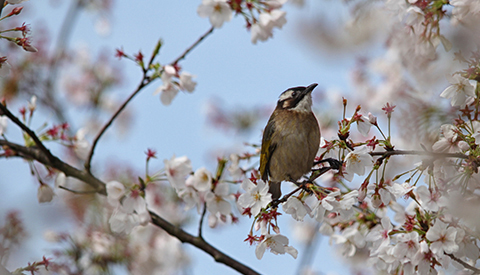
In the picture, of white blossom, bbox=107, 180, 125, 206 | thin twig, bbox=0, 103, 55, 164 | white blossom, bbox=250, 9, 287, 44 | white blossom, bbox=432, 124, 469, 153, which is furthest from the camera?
white blossom, bbox=250, 9, 287, 44

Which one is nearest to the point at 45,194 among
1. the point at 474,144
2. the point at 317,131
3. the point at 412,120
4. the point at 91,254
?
the point at 91,254

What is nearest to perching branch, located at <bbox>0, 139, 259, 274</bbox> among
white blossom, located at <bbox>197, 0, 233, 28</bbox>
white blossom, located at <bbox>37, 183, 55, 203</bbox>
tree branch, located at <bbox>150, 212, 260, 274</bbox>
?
tree branch, located at <bbox>150, 212, 260, 274</bbox>

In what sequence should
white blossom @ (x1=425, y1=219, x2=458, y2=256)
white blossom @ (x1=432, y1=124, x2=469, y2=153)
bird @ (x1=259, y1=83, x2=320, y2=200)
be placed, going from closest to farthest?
white blossom @ (x1=425, y1=219, x2=458, y2=256) < white blossom @ (x1=432, y1=124, x2=469, y2=153) < bird @ (x1=259, y1=83, x2=320, y2=200)

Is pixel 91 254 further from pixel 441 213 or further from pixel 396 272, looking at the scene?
pixel 441 213

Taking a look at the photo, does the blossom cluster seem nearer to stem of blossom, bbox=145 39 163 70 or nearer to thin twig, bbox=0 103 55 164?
stem of blossom, bbox=145 39 163 70

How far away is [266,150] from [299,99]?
2.13 ft

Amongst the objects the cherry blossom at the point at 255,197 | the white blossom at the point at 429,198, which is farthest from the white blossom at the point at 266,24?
the white blossom at the point at 429,198

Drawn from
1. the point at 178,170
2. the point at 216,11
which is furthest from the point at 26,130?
the point at 216,11

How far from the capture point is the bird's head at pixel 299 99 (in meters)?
4.66

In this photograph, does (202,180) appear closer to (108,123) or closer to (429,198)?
(108,123)

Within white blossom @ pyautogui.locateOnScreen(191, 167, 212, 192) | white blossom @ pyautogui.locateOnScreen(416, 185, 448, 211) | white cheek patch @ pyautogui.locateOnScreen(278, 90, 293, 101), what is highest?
white cheek patch @ pyautogui.locateOnScreen(278, 90, 293, 101)

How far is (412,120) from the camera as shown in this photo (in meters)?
3.07

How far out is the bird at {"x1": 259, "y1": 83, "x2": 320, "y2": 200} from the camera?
4.21 m

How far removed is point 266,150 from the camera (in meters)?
4.43
